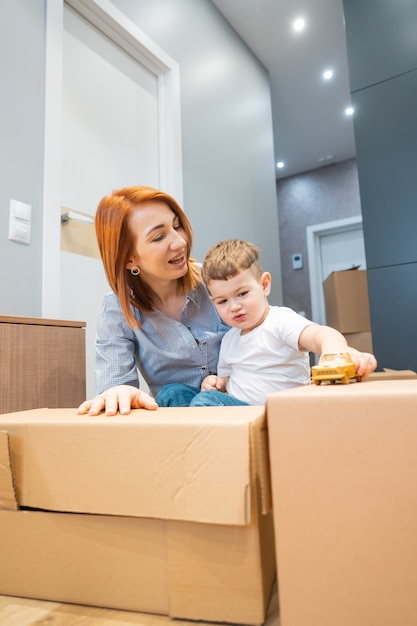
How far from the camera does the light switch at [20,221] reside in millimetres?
1354

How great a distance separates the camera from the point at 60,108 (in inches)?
62.5

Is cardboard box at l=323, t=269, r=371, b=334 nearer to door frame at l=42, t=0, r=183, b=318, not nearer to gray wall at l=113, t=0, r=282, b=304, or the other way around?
gray wall at l=113, t=0, r=282, b=304

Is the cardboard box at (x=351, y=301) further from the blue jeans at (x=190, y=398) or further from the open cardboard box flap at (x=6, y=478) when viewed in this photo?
the open cardboard box flap at (x=6, y=478)

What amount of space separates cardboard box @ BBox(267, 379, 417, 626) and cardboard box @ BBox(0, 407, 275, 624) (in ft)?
0.11

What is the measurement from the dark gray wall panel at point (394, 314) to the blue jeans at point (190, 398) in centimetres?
126

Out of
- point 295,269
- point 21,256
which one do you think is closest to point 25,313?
point 21,256

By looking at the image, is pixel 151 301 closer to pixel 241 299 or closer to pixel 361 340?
pixel 241 299

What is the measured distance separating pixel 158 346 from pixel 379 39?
6.53 feet

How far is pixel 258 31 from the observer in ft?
9.68

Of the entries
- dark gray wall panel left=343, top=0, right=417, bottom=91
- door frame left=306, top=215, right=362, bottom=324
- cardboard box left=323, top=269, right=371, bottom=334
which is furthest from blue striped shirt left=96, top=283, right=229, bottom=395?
door frame left=306, top=215, right=362, bottom=324

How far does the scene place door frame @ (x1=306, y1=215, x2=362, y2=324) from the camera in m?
4.86

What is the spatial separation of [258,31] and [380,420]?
10.7 feet

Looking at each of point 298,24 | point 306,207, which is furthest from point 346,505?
point 306,207

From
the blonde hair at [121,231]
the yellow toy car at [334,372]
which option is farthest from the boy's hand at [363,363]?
the blonde hair at [121,231]
